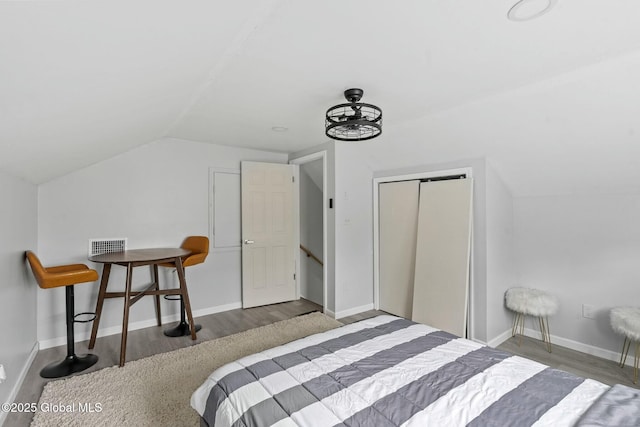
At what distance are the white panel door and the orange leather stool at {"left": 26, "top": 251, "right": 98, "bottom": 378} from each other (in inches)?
70.4

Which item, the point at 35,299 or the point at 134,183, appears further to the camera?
the point at 134,183

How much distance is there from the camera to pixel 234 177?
414cm

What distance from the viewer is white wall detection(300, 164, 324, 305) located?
15.5ft

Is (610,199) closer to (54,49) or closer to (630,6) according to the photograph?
(630,6)

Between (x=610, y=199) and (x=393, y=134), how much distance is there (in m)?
2.06

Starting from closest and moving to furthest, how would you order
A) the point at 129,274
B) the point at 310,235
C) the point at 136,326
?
the point at 129,274, the point at 136,326, the point at 310,235

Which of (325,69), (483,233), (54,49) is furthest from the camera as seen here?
(483,233)

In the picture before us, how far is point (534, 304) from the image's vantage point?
2951mm

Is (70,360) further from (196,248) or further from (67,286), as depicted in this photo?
(196,248)

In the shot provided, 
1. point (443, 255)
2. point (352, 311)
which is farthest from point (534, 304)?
point (352, 311)

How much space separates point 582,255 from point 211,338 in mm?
3800

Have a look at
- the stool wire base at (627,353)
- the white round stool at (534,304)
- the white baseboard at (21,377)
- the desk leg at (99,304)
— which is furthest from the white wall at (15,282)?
the stool wire base at (627,353)

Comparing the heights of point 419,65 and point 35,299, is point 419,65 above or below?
above

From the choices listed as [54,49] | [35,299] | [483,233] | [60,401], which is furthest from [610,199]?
[35,299]
